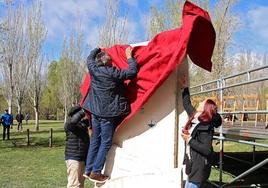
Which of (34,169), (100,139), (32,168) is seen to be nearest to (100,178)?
(100,139)

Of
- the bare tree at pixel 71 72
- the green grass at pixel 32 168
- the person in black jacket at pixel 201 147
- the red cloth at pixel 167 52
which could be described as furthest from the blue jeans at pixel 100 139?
the bare tree at pixel 71 72

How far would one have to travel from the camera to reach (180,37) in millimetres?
3229

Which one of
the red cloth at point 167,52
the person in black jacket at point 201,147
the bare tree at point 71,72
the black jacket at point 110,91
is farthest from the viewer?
the bare tree at point 71,72

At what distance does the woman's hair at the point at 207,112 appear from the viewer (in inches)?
160

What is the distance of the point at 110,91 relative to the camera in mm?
3377

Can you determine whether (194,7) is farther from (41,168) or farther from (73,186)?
(41,168)

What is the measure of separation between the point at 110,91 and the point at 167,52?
62cm

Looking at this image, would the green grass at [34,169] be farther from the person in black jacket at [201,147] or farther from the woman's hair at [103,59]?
the woman's hair at [103,59]

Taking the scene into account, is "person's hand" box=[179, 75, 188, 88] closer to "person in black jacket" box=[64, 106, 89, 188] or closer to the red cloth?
the red cloth

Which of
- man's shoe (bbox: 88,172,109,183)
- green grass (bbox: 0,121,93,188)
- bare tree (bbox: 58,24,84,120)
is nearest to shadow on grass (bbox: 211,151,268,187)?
green grass (bbox: 0,121,93,188)

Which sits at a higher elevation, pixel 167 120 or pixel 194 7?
pixel 194 7

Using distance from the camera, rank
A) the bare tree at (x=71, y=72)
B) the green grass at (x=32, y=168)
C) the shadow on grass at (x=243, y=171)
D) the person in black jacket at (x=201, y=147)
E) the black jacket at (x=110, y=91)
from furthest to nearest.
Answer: the bare tree at (x=71, y=72) < the green grass at (x=32, y=168) < the shadow on grass at (x=243, y=171) < the person in black jacket at (x=201, y=147) < the black jacket at (x=110, y=91)

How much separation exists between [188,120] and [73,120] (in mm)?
1824

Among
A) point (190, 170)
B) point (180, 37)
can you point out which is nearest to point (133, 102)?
point (180, 37)
